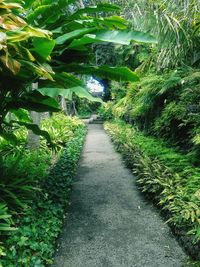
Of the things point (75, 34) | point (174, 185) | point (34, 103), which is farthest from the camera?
point (174, 185)

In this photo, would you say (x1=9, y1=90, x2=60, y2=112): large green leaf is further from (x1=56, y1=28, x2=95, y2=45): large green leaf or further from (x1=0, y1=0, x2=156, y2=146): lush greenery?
(x1=56, y1=28, x2=95, y2=45): large green leaf

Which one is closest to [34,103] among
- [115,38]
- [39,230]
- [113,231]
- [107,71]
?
[107,71]

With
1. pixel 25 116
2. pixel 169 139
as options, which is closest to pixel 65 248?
pixel 25 116

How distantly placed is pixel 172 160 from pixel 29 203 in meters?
2.96

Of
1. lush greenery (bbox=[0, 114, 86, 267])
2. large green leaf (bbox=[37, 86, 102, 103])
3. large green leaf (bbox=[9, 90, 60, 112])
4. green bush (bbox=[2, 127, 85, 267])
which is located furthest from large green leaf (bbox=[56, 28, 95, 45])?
green bush (bbox=[2, 127, 85, 267])

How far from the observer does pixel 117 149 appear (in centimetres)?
1005

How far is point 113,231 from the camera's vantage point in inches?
155

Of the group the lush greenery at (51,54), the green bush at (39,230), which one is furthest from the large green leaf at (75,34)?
the green bush at (39,230)

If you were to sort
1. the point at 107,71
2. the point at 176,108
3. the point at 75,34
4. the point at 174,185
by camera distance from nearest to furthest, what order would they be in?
the point at 75,34, the point at 107,71, the point at 174,185, the point at 176,108

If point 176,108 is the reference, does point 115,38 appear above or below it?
above

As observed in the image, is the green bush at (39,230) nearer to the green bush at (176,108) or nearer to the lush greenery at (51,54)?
the lush greenery at (51,54)

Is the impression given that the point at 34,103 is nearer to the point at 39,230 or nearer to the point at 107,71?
the point at 107,71

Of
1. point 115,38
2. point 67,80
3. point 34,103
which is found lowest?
point 34,103

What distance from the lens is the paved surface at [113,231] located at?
10.6 feet
